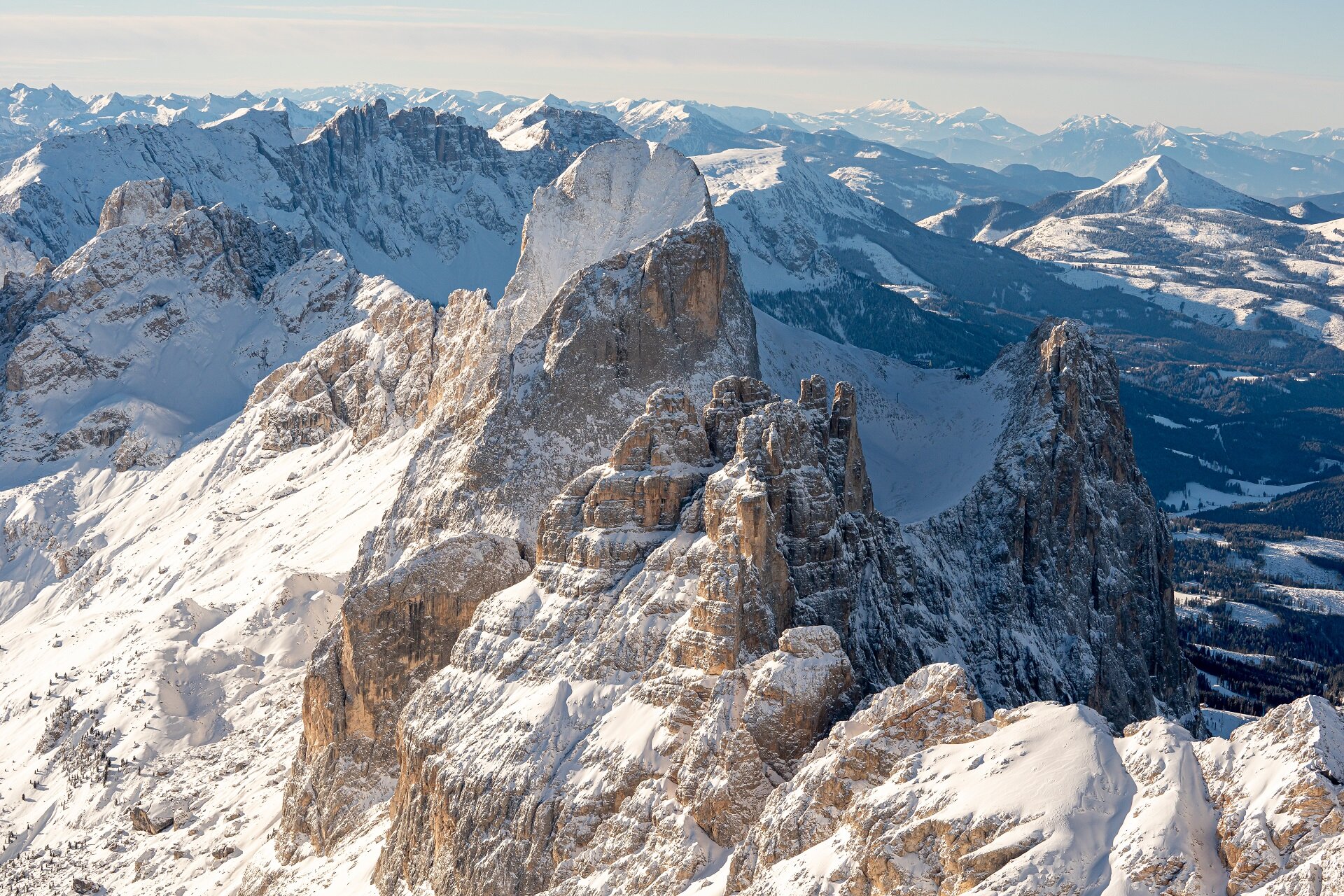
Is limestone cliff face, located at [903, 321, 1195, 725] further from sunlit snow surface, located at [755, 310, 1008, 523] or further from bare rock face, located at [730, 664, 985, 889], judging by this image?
bare rock face, located at [730, 664, 985, 889]

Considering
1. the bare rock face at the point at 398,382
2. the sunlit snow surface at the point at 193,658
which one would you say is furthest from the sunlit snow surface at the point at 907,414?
the sunlit snow surface at the point at 193,658

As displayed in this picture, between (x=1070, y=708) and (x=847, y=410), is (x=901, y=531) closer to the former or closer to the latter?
(x=847, y=410)

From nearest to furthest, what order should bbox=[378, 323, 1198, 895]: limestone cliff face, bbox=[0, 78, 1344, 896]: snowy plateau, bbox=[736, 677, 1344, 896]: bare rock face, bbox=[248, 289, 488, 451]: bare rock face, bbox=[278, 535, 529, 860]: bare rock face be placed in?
bbox=[736, 677, 1344, 896]: bare rock face
bbox=[0, 78, 1344, 896]: snowy plateau
bbox=[378, 323, 1198, 895]: limestone cliff face
bbox=[278, 535, 529, 860]: bare rock face
bbox=[248, 289, 488, 451]: bare rock face

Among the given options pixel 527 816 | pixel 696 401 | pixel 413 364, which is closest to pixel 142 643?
pixel 413 364

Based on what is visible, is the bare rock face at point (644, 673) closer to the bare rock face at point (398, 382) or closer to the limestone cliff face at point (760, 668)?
the limestone cliff face at point (760, 668)

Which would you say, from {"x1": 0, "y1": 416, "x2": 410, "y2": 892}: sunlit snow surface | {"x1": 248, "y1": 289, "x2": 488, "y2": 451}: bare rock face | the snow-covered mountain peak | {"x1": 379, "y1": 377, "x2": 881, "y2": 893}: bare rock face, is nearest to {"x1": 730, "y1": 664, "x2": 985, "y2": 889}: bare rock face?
{"x1": 379, "y1": 377, "x2": 881, "y2": 893}: bare rock face

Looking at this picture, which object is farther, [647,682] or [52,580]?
[52,580]

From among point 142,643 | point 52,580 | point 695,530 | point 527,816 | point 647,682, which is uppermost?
point 695,530
